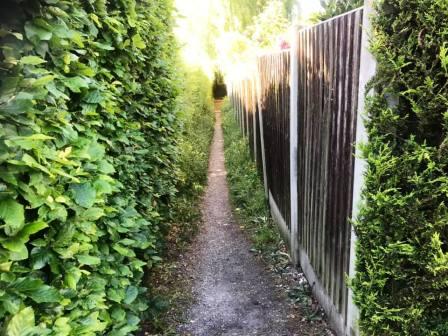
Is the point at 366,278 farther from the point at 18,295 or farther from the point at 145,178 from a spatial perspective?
the point at 145,178

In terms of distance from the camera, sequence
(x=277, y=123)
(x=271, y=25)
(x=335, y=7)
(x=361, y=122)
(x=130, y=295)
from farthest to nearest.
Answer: (x=271, y=25) < (x=277, y=123) < (x=335, y=7) < (x=130, y=295) < (x=361, y=122)

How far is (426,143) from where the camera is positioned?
184cm

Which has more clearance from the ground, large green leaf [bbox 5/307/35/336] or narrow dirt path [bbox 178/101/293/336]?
large green leaf [bbox 5/307/35/336]

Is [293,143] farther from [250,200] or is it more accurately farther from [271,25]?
[271,25]

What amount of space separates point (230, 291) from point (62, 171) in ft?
9.68

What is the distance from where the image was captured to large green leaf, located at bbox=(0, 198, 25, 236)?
4.12 ft

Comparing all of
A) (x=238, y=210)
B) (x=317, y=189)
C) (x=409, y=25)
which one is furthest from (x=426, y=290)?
(x=238, y=210)

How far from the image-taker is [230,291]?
4.05 meters

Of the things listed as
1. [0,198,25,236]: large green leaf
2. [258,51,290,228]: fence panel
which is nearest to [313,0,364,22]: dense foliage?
[258,51,290,228]: fence panel

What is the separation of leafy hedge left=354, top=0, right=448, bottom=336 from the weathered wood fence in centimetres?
31

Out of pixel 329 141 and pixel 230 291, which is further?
pixel 230 291

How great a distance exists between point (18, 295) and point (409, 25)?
6.92 ft

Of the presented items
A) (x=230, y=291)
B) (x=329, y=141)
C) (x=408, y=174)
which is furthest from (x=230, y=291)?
(x=408, y=174)

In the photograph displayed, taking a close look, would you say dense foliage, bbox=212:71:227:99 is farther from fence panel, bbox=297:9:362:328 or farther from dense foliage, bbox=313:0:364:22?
fence panel, bbox=297:9:362:328
